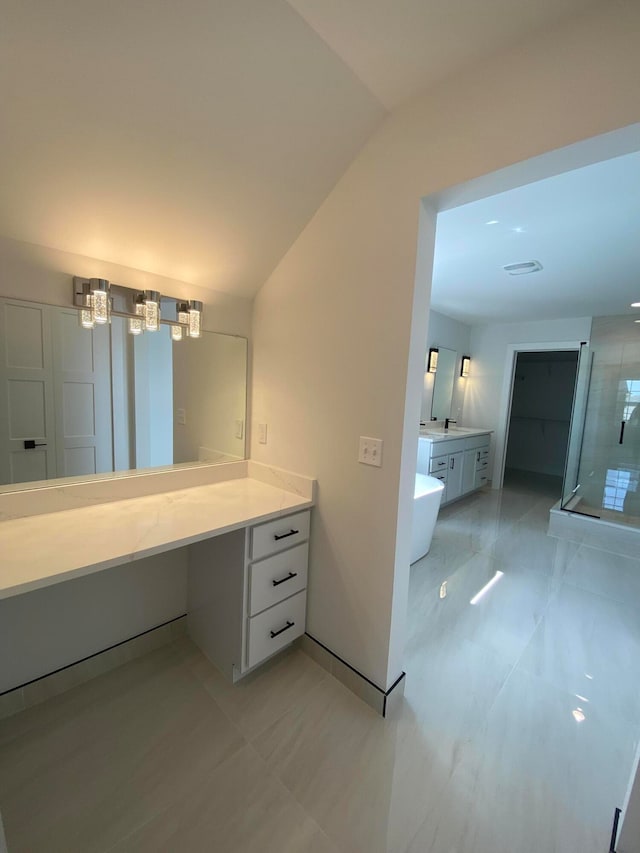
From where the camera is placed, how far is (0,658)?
4.58 feet

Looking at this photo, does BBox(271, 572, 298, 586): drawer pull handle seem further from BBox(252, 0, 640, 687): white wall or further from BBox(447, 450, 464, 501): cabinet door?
BBox(447, 450, 464, 501): cabinet door

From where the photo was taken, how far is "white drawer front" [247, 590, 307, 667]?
1.60m

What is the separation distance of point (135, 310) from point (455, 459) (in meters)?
3.81

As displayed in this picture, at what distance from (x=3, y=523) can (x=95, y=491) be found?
1.05 ft

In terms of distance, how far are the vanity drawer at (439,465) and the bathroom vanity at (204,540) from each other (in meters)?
2.40

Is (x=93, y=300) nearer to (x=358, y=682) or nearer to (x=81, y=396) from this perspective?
(x=81, y=396)

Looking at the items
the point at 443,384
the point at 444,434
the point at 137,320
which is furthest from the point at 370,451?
the point at 443,384

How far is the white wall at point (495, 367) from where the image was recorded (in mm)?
4965

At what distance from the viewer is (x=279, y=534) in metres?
1.65

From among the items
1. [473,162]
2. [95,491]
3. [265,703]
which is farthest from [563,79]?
[265,703]

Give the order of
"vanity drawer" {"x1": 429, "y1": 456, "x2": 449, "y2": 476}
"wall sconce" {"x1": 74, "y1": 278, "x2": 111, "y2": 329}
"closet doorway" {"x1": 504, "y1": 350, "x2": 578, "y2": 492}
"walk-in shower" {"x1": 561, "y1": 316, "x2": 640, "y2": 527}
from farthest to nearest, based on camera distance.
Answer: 1. "closet doorway" {"x1": 504, "y1": 350, "x2": 578, "y2": 492}
2. "walk-in shower" {"x1": 561, "y1": 316, "x2": 640, "y2": 527}
3. "vanity drawer" {"x1": 429, "y1": 456, "x2": 449, "y2": 476}
4. "wall sconce" {"x1": 74, "y1": 278, "x2": 111, "y2": 329}

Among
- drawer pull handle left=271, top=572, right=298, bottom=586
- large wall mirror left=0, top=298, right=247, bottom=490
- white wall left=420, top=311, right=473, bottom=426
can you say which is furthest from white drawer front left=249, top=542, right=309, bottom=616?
white wall left=420, top=311, right=473, bottom=426

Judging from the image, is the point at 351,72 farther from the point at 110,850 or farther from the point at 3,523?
the point at 110,850

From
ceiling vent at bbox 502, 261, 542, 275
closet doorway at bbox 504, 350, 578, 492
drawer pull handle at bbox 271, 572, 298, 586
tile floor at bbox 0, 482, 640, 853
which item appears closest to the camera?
tile floor at bbox 0, 482, 640, 853
